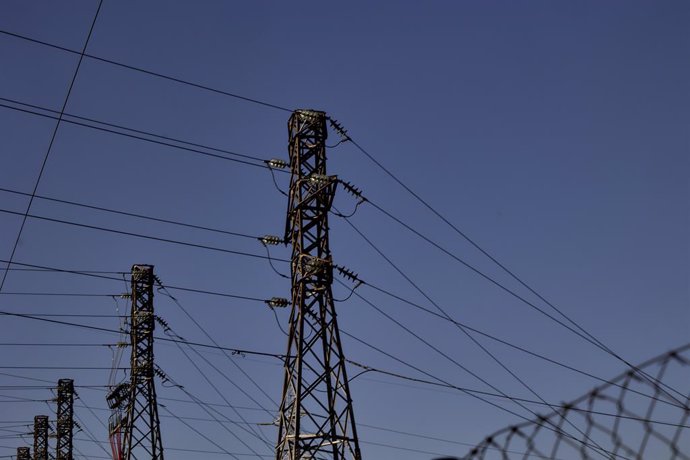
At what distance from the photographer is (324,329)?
19.5 metres

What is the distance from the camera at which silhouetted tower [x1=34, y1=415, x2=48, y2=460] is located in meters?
49.7

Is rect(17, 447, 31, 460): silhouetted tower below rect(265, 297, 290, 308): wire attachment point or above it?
above

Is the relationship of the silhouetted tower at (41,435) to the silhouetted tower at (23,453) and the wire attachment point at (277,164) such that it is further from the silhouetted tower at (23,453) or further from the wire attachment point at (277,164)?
the wire attachment point at (277,164)

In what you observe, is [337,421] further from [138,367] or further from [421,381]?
[138,367]

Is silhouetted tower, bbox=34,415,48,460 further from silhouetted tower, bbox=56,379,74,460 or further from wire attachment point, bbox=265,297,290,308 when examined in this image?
wire attachment point, bbox=265,297,290,308

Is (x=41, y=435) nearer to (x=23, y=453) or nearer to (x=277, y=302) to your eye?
(x=23, y=453)

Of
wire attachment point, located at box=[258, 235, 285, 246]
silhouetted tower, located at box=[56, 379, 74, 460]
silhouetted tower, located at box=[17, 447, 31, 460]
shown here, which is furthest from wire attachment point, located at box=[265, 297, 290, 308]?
silhouetted tower, located at box=[17, 447, 31, 460]

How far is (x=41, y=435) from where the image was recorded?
1970 inches

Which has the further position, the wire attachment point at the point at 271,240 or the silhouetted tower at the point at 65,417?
the silhouetted tower at the point at 65,417

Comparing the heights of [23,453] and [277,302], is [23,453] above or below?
above

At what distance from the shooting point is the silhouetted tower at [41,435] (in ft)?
163

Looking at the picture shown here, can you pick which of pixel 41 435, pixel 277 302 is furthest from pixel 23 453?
pixel 277 302

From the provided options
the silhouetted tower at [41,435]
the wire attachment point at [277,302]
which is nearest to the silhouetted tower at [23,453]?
the silhouetted tower at [41,435]

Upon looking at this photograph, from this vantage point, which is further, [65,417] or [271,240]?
[65,417]
